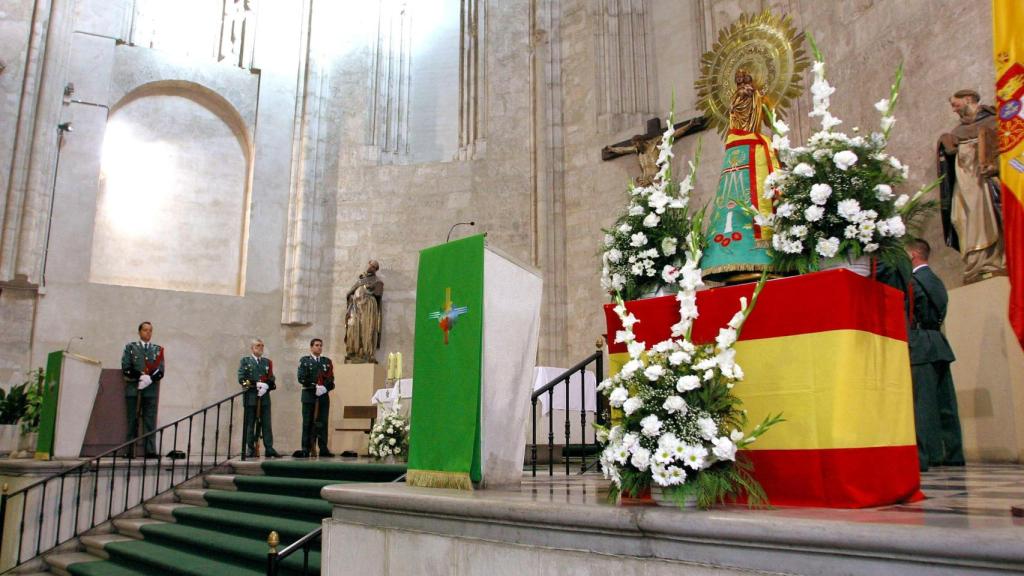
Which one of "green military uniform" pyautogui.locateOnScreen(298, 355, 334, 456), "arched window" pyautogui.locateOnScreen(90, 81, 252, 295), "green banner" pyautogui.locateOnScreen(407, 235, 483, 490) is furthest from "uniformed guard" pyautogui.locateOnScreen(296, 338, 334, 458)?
"green banner" pyautogui.locateOnScreen(407, 235, 483, 490)

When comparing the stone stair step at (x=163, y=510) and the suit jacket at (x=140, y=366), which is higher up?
the suit jacket at (x=140, y=366)

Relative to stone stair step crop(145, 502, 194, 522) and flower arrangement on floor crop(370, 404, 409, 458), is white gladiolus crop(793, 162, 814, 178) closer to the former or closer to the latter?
flower arrangement on floor crop(370, 404, 409, 458)

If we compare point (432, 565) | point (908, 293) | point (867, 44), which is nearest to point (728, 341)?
point (432, 565)

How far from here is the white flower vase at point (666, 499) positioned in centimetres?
283

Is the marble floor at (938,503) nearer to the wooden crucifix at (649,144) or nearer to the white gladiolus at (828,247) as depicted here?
the white gladiolus at (828,247)

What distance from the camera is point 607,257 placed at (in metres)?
4.12

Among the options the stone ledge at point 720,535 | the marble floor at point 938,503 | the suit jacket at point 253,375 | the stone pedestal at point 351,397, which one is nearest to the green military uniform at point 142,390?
the suit jacket at point 253,375

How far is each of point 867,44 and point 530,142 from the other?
6.18 m

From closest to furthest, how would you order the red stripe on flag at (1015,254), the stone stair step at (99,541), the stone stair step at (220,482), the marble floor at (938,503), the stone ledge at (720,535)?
1. the stone ledge at (720,535)
2. the marble floor at (938,503)
3. the red stripe on flag at (1015,254)
4. the stone stair step at (99,541)
5. the stone stair step at (220,482)

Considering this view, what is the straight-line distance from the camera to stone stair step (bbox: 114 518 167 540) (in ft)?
26.6

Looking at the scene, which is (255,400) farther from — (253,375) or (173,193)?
(173,193)

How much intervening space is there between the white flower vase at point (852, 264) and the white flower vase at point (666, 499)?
1.06m

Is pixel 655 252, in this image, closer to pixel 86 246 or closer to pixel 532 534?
pixel 532 534

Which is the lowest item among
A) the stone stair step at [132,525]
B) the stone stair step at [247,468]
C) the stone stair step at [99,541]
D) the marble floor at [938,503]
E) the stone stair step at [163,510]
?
the stone stair step at [99,541]
